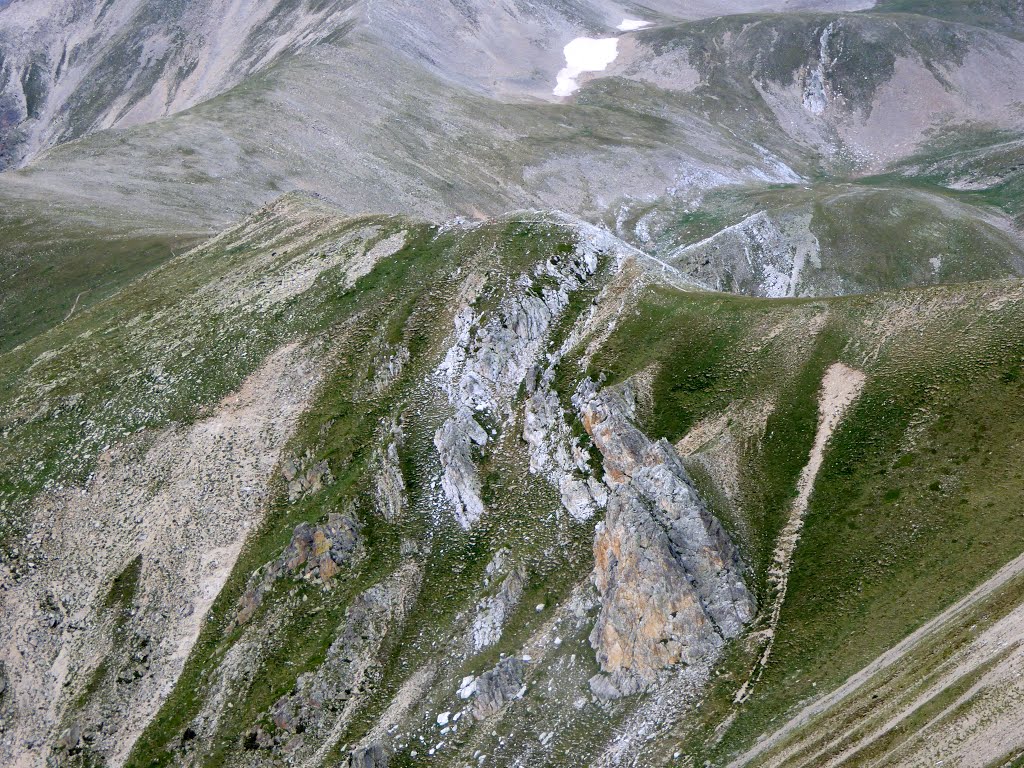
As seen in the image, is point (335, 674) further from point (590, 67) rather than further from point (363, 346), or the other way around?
point (590, 67)

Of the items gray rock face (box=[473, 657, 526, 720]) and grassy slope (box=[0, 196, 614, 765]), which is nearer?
gray rock face (box=[473, 657, 526, 720])

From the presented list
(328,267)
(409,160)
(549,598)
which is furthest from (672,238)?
(549,598)

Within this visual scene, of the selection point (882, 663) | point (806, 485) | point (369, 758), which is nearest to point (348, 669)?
point (369, 758)

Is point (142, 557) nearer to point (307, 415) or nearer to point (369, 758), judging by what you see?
point (307, 415)

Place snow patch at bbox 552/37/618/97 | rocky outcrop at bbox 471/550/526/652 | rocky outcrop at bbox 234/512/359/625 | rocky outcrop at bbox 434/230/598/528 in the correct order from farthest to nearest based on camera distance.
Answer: snow patch at bbox 552/37/618/97 → rocky outcrop at bbox 434/230/598/528 → rocky outcrop at bbox 234/512/359/625 → rocky outcrop at bbox 471/550/526/652

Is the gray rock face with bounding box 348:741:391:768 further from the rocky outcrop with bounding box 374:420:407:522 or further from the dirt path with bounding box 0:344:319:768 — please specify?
the rocky outcrop with bounding box 374:420:407:522

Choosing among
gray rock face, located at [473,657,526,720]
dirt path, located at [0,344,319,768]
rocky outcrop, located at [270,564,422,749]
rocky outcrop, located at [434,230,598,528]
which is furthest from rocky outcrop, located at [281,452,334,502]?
gray rock face, located at [473,657,526,720]

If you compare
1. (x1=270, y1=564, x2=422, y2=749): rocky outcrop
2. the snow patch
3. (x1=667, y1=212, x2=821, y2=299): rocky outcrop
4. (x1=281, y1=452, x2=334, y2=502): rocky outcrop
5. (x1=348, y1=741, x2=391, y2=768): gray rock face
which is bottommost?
(x1=667, y1=212, x2=821, y2=299): rocky outcrop

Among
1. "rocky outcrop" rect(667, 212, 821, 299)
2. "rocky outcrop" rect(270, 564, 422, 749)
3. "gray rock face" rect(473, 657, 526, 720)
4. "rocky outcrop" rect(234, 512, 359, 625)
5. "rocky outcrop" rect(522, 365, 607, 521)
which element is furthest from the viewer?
"rocky outcrop" rect(667, 212, 821, 299)
